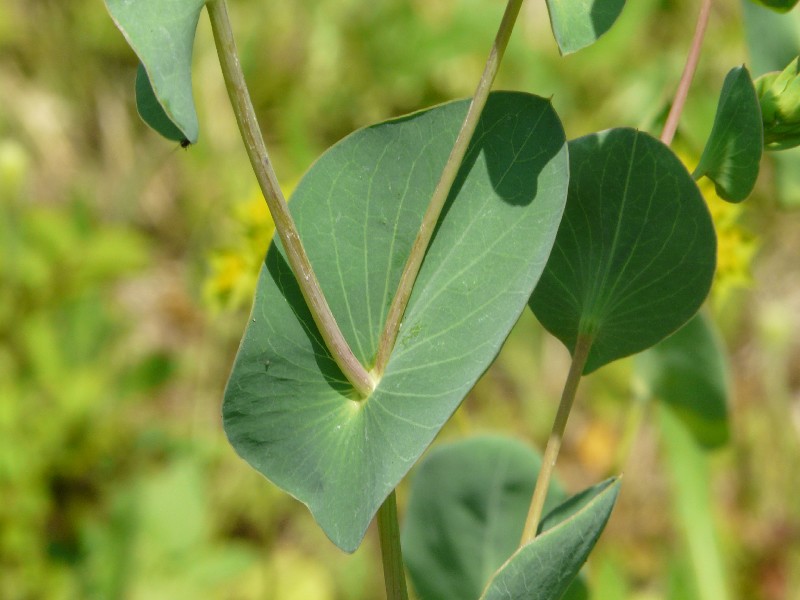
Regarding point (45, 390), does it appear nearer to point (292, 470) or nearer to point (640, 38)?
point (292, 470)

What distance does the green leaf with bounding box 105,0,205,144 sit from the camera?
1.27ft

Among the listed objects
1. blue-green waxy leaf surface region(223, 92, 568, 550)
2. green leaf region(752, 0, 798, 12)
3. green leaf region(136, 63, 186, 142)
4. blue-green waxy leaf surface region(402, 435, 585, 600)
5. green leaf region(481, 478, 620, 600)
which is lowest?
blue-green waxy leaf surface region(402, 435, 585, 600)

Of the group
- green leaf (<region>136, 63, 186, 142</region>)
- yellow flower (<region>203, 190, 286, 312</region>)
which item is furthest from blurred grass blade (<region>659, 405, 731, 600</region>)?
green leaf (<region>136, 63, 186, 142</region>)

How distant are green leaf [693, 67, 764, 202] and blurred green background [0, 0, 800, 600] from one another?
9.4 inches

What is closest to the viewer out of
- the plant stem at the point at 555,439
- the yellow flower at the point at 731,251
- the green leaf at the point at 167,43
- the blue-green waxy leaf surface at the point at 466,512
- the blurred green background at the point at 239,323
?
the green leaf at the point at 167,43

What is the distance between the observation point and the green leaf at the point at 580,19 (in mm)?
424

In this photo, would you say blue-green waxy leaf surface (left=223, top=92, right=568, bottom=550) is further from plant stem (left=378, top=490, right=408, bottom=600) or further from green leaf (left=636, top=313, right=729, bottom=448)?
green leaf (left=636, top=313, right=729, bottom=448)

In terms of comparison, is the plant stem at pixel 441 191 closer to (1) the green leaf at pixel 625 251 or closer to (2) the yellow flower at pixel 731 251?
(1) the green leaf at pixel 625 251

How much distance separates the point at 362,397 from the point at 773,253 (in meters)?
1.66

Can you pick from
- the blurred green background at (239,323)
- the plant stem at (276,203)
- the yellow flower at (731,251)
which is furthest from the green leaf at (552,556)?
the yellow flower at (731,251)

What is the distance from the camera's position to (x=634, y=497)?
1.63 meters

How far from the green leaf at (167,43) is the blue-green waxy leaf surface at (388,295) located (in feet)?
0.35

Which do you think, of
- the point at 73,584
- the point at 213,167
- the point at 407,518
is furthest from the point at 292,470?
the point at 213,167

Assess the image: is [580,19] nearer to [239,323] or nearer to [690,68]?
[690,68]
